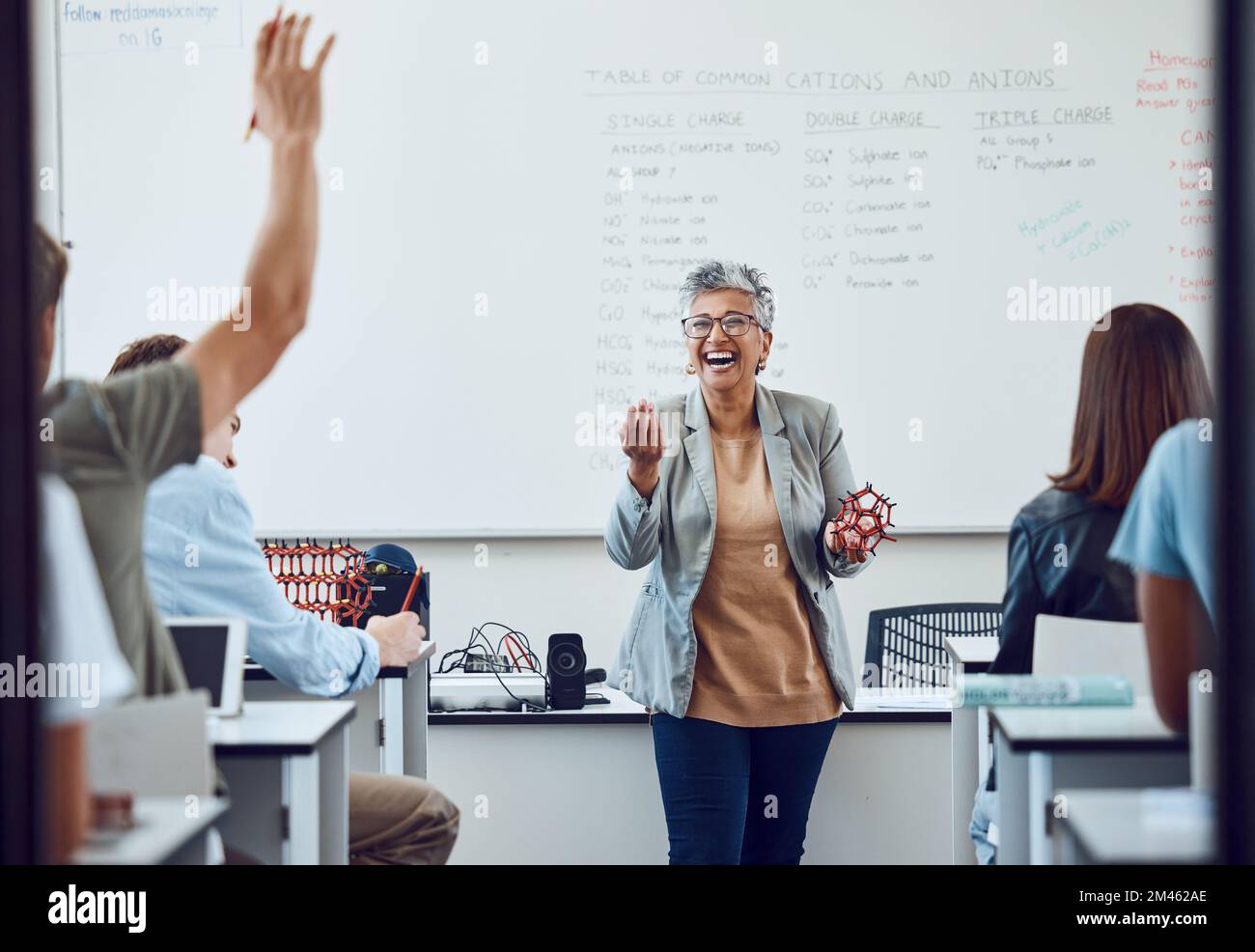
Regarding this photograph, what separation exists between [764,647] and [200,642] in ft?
3.15

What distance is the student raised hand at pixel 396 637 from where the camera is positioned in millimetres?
2062

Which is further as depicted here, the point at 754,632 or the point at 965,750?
the point at 965,750

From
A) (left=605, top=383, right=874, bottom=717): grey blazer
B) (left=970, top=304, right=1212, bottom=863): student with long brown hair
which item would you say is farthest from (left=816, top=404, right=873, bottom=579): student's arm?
(left=970, top=304, right=1212, bottom=863): student with long brown hair

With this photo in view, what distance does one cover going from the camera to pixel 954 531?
121 inches

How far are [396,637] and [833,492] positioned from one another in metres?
0.91

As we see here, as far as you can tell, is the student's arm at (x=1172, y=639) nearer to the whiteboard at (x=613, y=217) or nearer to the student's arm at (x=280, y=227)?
the student's arm at (x=280, y=227)

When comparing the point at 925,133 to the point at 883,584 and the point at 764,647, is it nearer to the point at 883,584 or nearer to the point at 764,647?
the point at 883,584

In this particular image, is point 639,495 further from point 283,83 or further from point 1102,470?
point 283,83

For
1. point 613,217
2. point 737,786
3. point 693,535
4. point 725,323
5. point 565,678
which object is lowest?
point 737,786

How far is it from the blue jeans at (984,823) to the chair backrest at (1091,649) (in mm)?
204

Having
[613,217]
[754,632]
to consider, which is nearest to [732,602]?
[754,632]

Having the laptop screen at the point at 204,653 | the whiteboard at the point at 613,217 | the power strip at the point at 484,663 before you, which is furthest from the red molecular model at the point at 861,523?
the whiteboard at the point at 613,217

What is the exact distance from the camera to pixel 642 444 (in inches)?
69.7

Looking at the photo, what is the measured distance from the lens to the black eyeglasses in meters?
1.91
